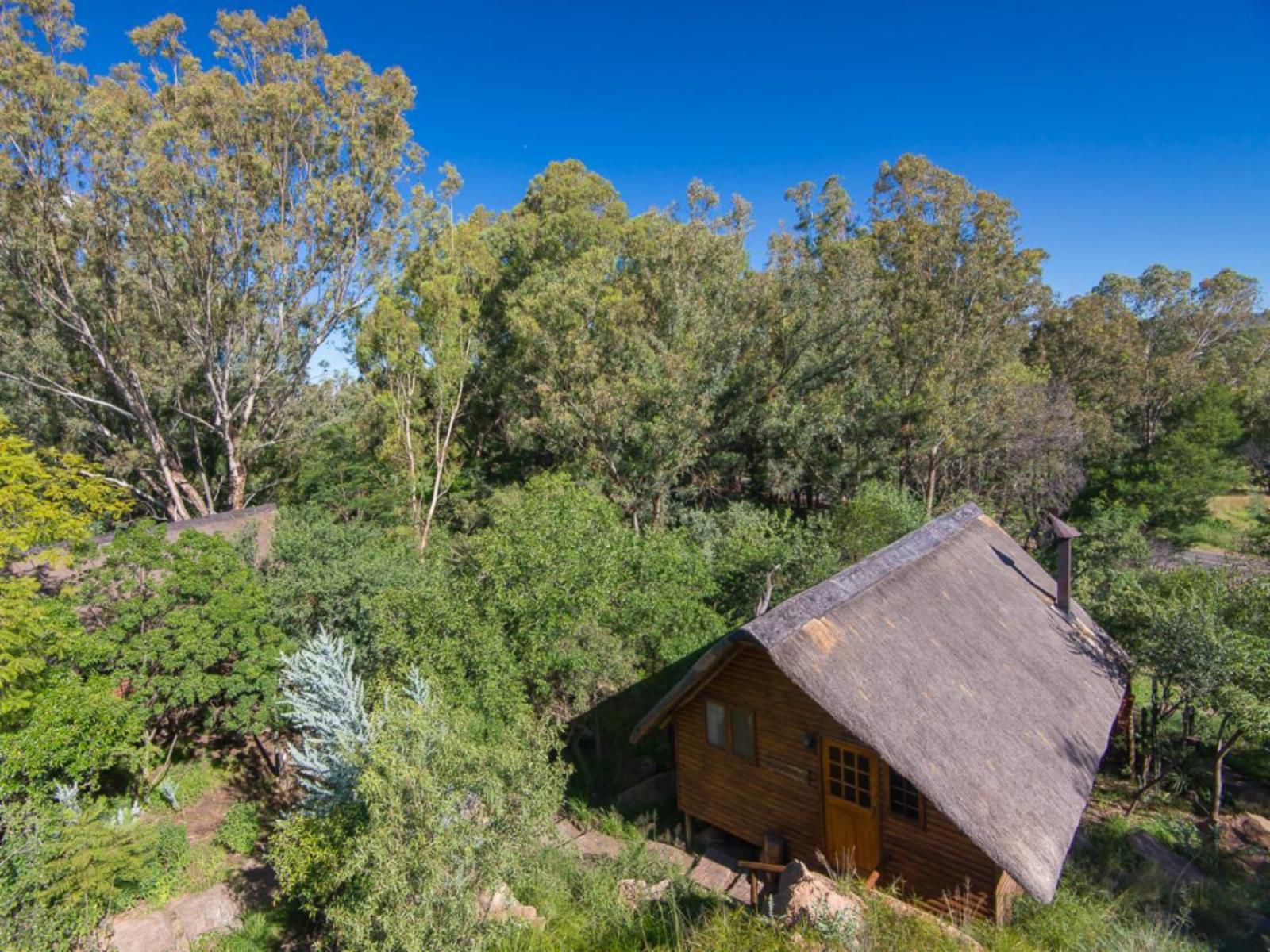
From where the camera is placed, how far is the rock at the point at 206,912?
10188mm

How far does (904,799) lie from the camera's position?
887 cm

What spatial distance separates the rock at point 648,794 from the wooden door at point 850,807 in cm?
409

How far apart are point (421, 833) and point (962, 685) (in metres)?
7.75

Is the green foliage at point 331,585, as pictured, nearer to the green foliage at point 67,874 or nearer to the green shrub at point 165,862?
the green shrub at point 165,862

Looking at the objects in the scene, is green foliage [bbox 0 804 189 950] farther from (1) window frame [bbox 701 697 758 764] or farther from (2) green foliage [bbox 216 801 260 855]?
(1) window frame [bbox 701 697 758 764]

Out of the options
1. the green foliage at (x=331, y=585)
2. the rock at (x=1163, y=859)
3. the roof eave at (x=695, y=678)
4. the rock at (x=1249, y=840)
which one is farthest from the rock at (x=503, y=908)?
the rock at (x=1249, y=840)

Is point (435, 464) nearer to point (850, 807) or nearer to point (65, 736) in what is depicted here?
point (65, 736)

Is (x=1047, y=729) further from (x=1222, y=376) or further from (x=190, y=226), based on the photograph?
(x=1222, y=376)

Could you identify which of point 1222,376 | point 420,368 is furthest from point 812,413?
point 1222,376

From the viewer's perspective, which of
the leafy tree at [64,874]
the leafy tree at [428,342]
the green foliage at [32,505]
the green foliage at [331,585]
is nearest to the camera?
the leafy tree at [64,874]

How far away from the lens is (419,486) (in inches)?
1010

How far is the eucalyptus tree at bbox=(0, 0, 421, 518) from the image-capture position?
17.8m

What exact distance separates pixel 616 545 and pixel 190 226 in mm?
17639

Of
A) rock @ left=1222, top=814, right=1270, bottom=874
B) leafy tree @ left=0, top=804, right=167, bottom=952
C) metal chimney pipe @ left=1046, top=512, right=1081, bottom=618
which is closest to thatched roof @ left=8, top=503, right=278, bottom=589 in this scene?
leafy tree @ left=0, top=804, right=167, bottom=952
